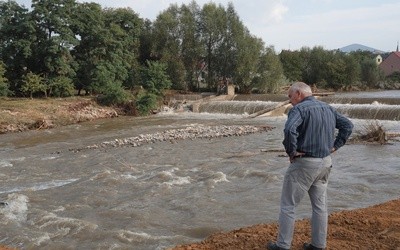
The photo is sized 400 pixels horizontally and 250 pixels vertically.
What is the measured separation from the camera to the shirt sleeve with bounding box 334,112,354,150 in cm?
483

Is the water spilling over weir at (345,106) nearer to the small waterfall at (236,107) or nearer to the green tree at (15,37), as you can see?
the small waterfall at (236,107)

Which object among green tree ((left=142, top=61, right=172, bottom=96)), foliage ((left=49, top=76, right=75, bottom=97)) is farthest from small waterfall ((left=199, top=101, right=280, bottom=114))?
foliage ((left=49, top=76, right=75, bottom=97))

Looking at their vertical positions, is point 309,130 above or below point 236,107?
above

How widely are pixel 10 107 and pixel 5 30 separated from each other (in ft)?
27.5

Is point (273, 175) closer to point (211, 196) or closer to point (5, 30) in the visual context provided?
point (211, 196)

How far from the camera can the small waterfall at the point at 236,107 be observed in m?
30.4

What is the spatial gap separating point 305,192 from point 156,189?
6.27m

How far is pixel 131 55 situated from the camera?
3981cm

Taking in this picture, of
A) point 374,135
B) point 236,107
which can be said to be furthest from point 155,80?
point 374,135

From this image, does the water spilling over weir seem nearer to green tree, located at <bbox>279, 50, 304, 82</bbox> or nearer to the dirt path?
green tree, located at <bbox>279, 50, 304, 82</bbox>

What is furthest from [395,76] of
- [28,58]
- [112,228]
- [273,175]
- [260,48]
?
[112,228]

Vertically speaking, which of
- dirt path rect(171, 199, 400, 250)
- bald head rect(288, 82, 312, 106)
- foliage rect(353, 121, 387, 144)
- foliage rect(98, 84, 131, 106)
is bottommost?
foliage rect(353, 121, 387, 144)

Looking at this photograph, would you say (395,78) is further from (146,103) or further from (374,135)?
(374,135)

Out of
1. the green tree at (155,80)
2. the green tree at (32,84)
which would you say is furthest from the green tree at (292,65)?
the green tree at (32,84)
